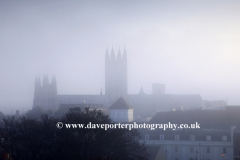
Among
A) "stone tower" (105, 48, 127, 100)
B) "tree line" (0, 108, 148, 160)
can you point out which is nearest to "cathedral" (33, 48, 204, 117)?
"stone tower" (105, 48, 127, 100)

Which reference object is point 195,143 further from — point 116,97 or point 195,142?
point 116,97

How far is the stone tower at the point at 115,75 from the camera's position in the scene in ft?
366

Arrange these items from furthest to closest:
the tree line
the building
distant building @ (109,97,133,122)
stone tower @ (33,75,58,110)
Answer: stone tower @ (33,75,58,110)
distant building @ (109,97,133,122)
the building
the tree line

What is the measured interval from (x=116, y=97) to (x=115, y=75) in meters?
8.21

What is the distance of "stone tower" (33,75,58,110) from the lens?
108 meters

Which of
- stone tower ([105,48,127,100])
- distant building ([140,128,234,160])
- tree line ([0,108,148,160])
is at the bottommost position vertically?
distant building ([140,128,234,160])

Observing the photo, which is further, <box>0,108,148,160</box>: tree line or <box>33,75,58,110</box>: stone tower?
<box>33,75,58,110</box>: stone tower

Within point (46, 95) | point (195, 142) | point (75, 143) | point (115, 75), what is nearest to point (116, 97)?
point (115, 75)

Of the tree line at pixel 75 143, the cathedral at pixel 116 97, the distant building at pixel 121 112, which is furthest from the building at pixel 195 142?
the cathedral at pixel 116 97

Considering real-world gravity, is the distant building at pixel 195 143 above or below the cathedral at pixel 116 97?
below

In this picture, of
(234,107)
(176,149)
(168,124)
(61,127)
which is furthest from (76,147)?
(234,107)

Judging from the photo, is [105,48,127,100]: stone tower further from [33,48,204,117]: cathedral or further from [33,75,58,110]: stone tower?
[33,75,58,110]: stone tower

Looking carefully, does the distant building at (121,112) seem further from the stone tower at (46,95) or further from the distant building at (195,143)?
the stone tower at (46,95)

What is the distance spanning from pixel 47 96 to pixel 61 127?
8361 cm
